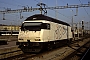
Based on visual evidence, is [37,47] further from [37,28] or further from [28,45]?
[37,28]

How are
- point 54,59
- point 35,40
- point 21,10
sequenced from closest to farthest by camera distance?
point 54,59
point 35,40
point 21,10

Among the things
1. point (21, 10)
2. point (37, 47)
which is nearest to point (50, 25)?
point (37, 47)

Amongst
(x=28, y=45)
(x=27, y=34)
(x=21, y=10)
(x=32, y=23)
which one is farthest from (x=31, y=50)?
(x=21, y=10)

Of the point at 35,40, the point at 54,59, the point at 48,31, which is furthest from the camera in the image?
the point at 48,31

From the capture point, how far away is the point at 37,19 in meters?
16.2

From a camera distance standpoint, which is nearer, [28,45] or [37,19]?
[28,45]

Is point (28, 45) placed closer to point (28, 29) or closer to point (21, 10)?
point (28, 29)

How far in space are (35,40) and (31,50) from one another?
1.07 meters

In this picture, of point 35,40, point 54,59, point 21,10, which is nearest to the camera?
point 54,59

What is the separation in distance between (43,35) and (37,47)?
1247mm

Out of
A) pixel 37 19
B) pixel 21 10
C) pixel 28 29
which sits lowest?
pixel 28 29

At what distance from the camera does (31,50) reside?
1501 cm

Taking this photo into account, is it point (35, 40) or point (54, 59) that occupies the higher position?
point (35, 40)

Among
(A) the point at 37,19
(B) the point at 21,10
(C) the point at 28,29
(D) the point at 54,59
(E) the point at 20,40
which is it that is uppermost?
(B) the point at 21,10
